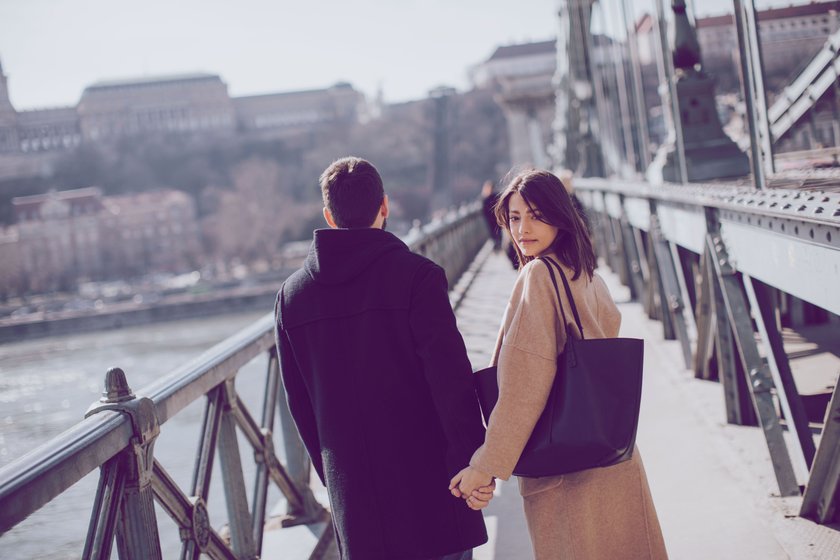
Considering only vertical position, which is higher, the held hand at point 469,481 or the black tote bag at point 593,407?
the black tote bag at point 593,407

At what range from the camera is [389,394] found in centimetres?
192

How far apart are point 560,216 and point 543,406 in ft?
1.25

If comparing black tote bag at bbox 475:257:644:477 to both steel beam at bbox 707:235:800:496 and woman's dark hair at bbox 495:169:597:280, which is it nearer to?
woman's dark hair at bbox 495:169:597:280

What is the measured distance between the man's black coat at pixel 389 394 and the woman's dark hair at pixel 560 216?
0.80 ft

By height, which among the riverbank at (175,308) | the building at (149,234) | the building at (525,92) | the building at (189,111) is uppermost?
the building at (189,111)

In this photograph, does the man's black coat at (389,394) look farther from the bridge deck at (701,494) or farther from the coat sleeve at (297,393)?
the bridge deck at (701,494)

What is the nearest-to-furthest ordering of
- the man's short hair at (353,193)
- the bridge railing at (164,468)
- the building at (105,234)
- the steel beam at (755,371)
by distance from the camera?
the bridge railing at (164,468), the man's short hair at (353,193), the steel beam at (755,371), the building at (105,234)

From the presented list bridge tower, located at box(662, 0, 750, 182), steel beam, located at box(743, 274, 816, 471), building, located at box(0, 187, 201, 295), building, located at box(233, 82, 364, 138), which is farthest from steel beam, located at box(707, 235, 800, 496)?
building, located at box(233, 82, 364, 138)

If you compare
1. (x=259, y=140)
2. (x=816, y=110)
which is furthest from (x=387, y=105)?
(x=816, y=110)

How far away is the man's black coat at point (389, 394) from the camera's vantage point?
1.90 metres

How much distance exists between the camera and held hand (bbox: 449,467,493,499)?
5.98ft

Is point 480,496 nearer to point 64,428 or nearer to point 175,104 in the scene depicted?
point 64,428

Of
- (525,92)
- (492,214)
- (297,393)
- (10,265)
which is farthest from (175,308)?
(297,393)

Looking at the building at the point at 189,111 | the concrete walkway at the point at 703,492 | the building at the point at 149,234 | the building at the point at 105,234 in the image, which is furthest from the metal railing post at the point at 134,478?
the building at the point at 189,111
